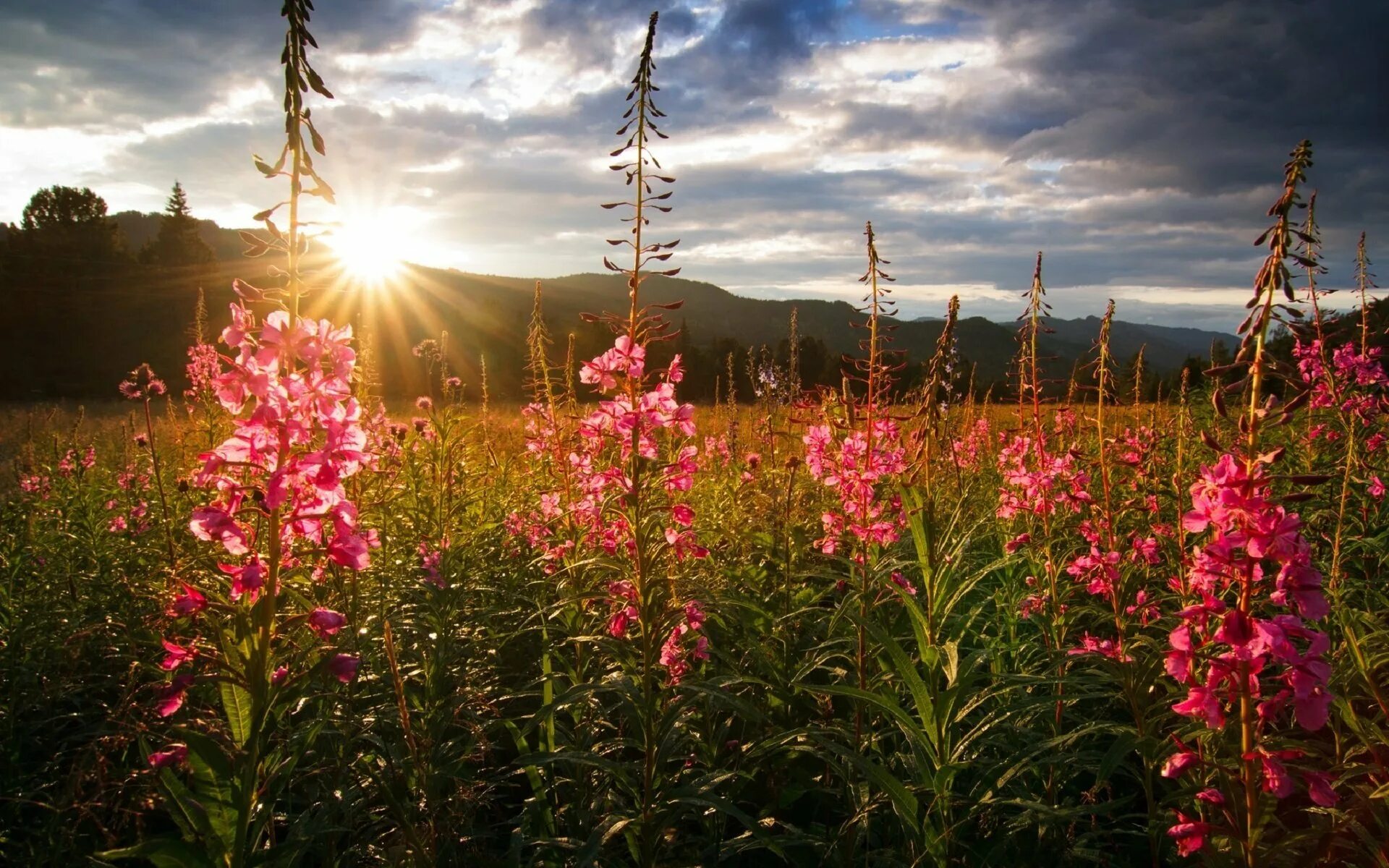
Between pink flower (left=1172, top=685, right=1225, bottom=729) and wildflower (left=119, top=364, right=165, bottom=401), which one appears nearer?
pink flower (left=1172, top=685, right=1225, bottom=729)

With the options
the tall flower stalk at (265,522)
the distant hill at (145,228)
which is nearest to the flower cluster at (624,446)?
the tall flower stalk at (265,522)

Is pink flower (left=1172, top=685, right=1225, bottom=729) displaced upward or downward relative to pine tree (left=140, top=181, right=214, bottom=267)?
downward

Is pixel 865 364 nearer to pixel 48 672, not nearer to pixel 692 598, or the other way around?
pixel 692 598

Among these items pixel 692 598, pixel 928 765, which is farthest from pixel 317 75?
pixel 928 765

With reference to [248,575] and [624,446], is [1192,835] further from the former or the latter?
[248,575]

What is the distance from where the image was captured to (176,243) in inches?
2359

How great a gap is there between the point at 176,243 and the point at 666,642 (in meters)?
74.1

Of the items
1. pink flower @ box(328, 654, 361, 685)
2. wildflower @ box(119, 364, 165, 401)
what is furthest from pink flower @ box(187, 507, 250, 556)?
wildflower @ box(119, 364, 165, 401)

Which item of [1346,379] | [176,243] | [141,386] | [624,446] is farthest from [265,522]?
[176,243]

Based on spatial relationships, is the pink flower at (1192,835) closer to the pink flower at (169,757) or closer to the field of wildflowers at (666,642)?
the field of wildflowers at (666,642)

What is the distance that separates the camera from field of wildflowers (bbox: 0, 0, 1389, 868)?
5.93 ft

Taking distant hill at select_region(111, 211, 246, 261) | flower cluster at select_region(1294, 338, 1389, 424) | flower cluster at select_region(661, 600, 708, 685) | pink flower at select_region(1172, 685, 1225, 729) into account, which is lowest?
flower cluster at select_region(661, 600, 708, 685)

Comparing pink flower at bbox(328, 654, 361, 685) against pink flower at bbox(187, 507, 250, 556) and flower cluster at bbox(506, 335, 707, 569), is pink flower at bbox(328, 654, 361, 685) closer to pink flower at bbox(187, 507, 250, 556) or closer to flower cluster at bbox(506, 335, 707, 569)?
pink flower at bbox(187, 507, 250, 556)

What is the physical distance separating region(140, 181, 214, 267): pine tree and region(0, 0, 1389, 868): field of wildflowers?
224 feet
